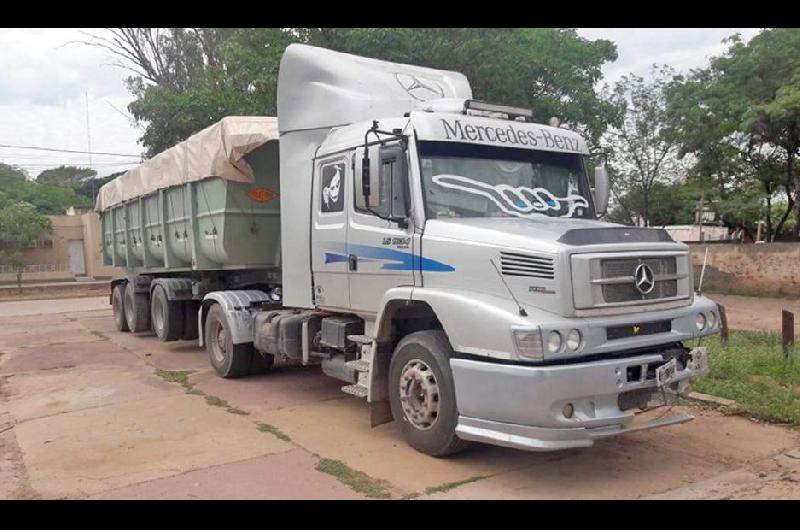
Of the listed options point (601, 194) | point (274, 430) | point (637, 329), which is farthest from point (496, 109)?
point (274, 430)

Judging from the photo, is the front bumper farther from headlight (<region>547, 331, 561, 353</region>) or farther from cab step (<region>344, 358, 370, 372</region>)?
cab step (<region>344, 358, 370, 372</region>)

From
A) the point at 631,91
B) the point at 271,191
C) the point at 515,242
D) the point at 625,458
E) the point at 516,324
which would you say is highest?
the point at 631,91

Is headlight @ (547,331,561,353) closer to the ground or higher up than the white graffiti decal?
closer to the ground

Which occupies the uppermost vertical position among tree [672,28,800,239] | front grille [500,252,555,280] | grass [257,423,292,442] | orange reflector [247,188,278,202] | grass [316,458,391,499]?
tree [672,28,800,239]

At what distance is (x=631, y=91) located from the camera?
23.2 meters

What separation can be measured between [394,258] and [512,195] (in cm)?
117

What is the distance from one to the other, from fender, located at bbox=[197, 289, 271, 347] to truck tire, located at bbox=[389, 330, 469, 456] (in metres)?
3.32

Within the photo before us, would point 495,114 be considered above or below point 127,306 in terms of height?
above

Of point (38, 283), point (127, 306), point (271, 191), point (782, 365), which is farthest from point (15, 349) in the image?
point (38, 283)

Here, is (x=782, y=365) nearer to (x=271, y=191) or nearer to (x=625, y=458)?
(x=625, y=458)

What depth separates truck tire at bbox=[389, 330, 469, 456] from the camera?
5.30m

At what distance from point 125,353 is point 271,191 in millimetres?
4798

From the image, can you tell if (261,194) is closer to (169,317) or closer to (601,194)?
(169,317)

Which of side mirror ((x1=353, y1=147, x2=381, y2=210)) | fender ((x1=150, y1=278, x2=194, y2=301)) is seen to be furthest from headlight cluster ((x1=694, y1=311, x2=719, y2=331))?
fender ((x1=150, y1=278, x2=194, y2=301))
